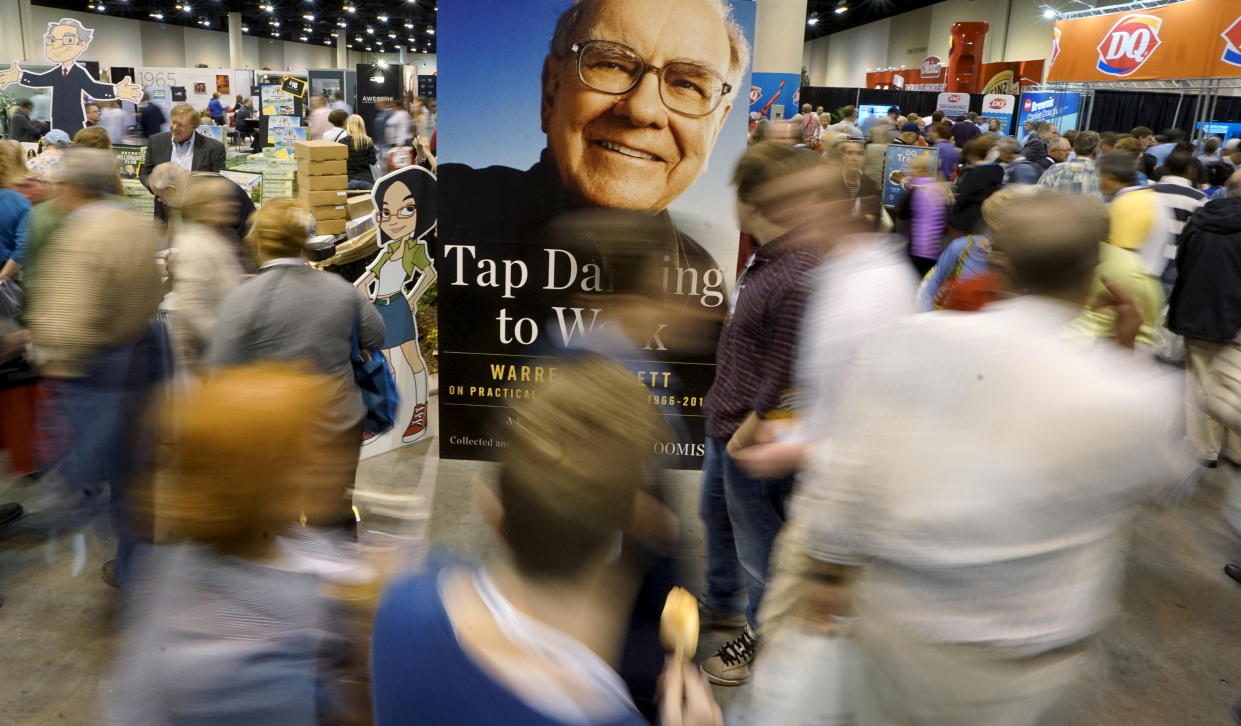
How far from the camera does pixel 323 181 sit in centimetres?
516

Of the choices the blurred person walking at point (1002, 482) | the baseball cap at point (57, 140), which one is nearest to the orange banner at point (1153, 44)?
the blurred person walking at point (1002, 482)

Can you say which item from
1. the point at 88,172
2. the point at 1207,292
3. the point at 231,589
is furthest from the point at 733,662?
the point at 1207,292

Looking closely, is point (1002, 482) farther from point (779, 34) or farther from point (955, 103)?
point (955, 103)

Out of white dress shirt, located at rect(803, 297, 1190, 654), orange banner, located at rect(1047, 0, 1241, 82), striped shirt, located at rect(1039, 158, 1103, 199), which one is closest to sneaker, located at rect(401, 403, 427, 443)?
white dress shirt, located at rect(803, 297, 1190, 654)

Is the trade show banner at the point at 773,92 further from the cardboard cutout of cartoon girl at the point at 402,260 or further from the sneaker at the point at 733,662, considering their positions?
the sneaker at the point at 733,662

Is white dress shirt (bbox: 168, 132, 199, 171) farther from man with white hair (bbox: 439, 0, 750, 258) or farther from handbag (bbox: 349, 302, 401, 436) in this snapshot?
handbag (bbox: 349, 302, 401, 436)

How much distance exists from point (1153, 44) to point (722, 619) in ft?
42.4

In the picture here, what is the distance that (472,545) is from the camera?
13.0ft

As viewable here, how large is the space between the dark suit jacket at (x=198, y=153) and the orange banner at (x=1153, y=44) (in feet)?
36.9

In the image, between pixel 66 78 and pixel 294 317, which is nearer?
pixel 294 317

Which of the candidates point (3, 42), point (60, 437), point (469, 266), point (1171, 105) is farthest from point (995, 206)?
point (3, 42)

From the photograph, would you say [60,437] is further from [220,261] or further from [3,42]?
[3,42]

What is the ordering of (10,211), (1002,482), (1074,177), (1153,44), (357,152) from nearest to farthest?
(1002,482)
(10,211)
(1074,177)
(357,152)
(1153,44)

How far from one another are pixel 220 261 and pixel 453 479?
175 centimetres
